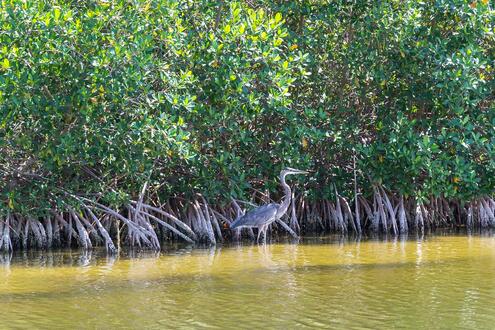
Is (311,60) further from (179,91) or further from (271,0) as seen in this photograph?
(179,91)

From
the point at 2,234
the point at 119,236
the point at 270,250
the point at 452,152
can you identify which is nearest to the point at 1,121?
the point at 2,234

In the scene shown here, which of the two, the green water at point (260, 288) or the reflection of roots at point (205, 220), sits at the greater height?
the reflection of roots at point (205, 220)

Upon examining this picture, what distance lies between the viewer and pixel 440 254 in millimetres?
12008

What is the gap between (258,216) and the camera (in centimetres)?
1323

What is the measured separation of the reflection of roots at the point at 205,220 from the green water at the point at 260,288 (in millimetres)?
518

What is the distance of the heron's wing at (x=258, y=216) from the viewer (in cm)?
1320

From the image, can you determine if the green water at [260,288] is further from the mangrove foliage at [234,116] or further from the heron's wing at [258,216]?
the mangrove foliage at [234,116]

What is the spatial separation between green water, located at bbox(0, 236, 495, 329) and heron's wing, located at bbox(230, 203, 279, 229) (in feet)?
1.19

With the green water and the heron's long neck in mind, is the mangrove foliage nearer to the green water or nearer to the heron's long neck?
the heron's long neck

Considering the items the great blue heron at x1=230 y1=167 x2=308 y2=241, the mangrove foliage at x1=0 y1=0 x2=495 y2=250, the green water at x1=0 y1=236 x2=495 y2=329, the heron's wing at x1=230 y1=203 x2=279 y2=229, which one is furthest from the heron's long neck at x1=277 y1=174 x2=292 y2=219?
the green water at x1=0 y1=236 x2=495 y2=329

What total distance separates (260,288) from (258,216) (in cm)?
389

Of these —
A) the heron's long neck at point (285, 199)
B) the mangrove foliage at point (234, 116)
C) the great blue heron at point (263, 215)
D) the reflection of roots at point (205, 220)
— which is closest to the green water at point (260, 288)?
the great blue heron at point (263, 215)

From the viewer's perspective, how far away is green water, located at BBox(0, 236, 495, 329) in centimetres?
773

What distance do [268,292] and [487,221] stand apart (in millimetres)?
7325
